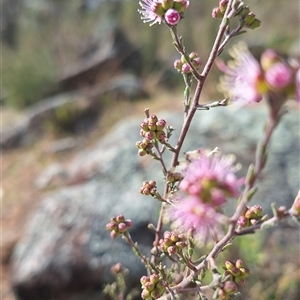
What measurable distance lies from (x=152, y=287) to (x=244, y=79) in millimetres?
451

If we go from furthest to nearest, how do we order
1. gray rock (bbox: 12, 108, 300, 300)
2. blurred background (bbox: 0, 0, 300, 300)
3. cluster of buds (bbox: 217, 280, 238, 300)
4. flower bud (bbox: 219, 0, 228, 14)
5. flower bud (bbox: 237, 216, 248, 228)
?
blurred background (bbox: 0, 0, 300, 300) → gray rock (bbox: 12, 108, 300, 300) → flower bud (bbox: 219, 0, 228, 14) → flower bud (bbox: 237, 216, 248, 228) → cluster of buds (bbox: 217, 280, 238, 300)

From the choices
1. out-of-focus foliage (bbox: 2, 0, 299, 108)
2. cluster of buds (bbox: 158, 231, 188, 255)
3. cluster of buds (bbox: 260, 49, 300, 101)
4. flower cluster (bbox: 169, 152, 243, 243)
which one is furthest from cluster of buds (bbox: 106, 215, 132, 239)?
out-of-focus foliage (bbox: 2, 0, 299, 108)

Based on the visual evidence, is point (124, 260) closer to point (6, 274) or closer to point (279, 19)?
point (6, 274)

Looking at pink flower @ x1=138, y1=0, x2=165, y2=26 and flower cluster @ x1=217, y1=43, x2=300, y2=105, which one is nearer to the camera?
flower cluster @ x1=217, y1=43, x2=300, y2=105

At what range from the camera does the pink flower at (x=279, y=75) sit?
48 centimetres

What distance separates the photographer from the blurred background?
197 inches

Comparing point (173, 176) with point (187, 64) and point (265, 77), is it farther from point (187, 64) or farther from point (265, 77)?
point (265, 77)

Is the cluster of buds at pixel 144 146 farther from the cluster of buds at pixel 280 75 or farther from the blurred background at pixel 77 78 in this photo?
the blurred background at pixel 77 78

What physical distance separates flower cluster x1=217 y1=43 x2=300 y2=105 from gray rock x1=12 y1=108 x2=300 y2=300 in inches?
79.1

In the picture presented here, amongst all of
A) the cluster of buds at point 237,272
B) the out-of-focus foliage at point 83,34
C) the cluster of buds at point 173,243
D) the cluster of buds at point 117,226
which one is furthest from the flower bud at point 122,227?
the out-of-focus foliage at point 83,34

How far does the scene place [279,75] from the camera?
1.58 ft

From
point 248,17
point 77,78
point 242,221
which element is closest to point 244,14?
point 248,17

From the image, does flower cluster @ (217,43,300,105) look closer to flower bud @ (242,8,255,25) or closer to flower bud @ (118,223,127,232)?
flower bud @ (242,8,255,25)

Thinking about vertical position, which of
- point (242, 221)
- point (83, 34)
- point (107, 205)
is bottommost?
point (242, 221)
